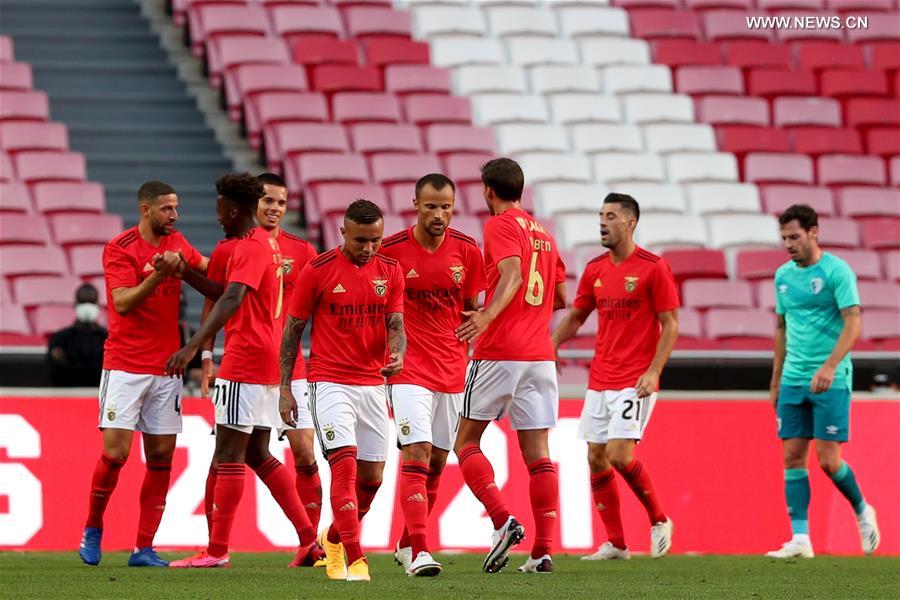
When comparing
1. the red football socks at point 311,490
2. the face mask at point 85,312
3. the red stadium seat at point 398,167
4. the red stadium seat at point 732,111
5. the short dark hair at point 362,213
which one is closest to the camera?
the short dark hair at point 362,213

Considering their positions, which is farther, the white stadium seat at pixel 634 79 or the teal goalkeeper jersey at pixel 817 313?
the white stadium seat at pixel 634 79

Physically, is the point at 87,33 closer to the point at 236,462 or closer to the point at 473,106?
the point at 473,106

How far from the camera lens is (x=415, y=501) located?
816cm

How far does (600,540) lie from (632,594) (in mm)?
3729

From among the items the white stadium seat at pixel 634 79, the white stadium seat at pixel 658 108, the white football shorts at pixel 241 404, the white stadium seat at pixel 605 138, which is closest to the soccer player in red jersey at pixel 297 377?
the white football shorts at pixel 241 404

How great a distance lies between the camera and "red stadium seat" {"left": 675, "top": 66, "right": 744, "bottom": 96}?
19547mm

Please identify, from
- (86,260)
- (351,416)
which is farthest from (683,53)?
(351,416)

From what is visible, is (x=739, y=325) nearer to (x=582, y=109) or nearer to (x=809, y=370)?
(x=582, y=109)

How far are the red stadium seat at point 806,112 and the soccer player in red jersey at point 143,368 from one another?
1187 cm

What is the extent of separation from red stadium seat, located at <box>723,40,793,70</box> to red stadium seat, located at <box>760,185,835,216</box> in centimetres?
254

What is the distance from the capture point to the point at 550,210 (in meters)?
16.9

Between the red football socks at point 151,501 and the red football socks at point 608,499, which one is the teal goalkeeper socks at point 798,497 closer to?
the red football socks at point 608,499

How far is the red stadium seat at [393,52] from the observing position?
18.6 metres

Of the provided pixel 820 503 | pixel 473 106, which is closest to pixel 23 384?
pixel 820 503
